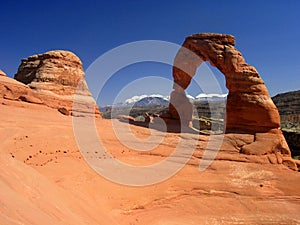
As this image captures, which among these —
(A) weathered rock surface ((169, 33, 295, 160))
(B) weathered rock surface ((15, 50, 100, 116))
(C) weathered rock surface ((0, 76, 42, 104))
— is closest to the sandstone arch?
(A) weathered rock surface ((169, 33, 295, 160))

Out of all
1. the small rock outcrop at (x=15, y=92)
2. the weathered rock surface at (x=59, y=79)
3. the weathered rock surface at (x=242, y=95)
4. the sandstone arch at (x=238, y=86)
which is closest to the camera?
the small rock outcrop at (x=15, y=92)

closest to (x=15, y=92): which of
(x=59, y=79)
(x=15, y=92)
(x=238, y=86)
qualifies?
(x=15, y=92)

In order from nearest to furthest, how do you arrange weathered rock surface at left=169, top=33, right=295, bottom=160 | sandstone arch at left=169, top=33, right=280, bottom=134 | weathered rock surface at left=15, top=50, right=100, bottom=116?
weathered rock surface at left=169, top=33, right=295, bottom=160, sandstone arch at left=169, top=33, right=280, bottom=134, weathered rock surface at left=15, top=50, right=100, bottom=116

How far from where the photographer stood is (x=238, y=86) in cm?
1472

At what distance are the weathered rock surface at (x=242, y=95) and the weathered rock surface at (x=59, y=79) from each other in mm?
8759

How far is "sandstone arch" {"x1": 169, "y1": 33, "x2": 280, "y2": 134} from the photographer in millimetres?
13875

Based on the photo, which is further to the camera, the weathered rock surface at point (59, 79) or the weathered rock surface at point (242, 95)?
the weathered rock surface at point (59, 79)

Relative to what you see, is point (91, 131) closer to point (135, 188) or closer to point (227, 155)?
point (135, 188)

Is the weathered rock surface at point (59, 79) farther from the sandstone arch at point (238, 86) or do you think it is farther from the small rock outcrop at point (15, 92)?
the sandstone arch at point (238, 86)

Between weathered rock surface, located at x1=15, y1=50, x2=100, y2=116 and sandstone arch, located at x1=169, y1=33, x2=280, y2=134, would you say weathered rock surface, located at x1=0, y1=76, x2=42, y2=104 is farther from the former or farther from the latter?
sandstone arch, located at x1=169, y1=33, x2=280, y2=134

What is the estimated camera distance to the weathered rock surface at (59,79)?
16.5 meters

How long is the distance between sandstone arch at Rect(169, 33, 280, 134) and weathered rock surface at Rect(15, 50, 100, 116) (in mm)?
8739

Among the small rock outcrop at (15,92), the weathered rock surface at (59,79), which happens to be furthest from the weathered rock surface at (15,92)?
the weathered rock surface at (59,79)

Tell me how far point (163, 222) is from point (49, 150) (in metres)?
4.65
